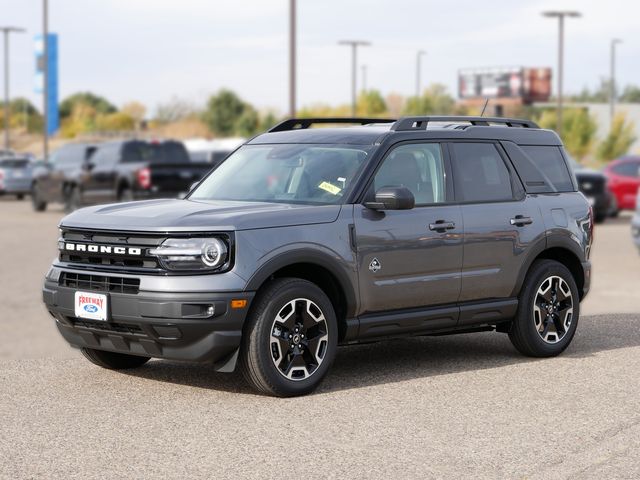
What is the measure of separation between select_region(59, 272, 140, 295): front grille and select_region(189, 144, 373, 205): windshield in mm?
1281

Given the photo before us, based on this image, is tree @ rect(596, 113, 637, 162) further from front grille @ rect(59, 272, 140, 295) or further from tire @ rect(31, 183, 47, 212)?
front grille @ rect(59, 272, 140, 295)

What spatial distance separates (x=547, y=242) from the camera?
936cm

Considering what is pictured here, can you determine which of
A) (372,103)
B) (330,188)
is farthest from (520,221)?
(372,103)

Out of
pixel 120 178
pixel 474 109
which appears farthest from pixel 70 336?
pixel 474 109

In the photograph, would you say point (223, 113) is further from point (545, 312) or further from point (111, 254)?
point (111, 254)

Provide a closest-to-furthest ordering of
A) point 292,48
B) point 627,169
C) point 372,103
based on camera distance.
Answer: point 627,169
point 292,48
point 372,103

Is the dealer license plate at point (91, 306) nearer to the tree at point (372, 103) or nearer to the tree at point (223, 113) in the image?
the tree at point (223, 113)

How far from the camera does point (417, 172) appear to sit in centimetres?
866

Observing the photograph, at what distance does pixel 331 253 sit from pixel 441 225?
1.07m

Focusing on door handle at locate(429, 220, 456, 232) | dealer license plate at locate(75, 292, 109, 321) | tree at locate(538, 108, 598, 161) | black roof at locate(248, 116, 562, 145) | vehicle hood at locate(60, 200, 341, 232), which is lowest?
dealer license plate at locate(75, 292, 109, 321)

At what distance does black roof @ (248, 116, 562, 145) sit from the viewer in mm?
8570

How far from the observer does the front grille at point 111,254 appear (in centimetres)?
745

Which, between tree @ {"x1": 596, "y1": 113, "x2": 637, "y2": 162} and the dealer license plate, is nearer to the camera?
the dealer license plate

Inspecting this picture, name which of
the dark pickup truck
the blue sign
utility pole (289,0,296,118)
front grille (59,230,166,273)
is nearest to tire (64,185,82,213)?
the dark pickup truck
